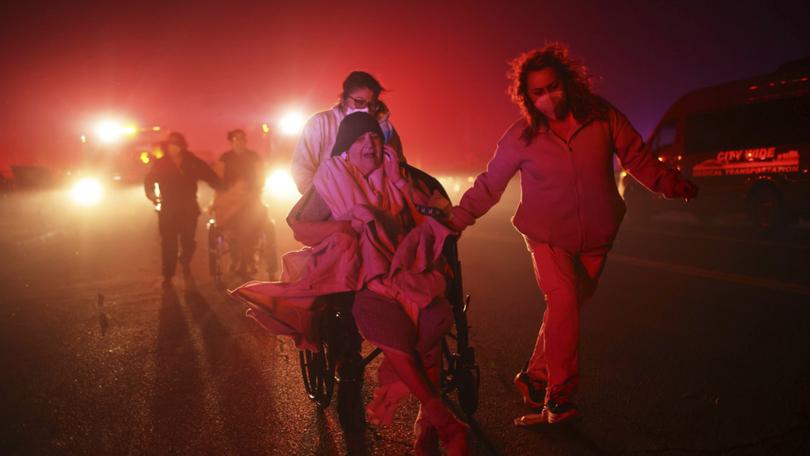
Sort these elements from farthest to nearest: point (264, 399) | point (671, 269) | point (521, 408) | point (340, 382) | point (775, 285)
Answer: point (671, 269) → point (775, 285) → point (264, 399) → point (521, 408) → point (340, 382)

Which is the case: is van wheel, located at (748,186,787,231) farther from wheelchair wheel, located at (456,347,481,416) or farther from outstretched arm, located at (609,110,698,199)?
wheelchair wheel, located at (456,347,481,416)

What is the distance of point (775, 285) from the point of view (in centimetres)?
696

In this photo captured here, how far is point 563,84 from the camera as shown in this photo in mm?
3402

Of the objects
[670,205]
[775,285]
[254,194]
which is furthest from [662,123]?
[254,194]

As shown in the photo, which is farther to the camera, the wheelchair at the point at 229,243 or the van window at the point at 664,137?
the van window at the point at 664,137

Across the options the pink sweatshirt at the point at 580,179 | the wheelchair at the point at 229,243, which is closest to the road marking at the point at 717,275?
the pink sweatshirt at the point at 580,179

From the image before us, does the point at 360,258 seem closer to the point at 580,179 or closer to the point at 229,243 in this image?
the point at 580,179

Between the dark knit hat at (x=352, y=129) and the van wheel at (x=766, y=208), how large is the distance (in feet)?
38.0

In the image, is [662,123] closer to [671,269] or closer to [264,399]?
[671,269]

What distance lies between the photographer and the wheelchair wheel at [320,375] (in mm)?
3631

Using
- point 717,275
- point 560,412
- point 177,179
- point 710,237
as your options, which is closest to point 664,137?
point 710,237

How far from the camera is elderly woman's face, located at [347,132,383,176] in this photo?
322 cm

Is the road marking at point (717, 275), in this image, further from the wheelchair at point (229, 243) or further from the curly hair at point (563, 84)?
the wheelchair at point (229, 243)

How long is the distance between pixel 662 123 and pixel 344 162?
1346cm
